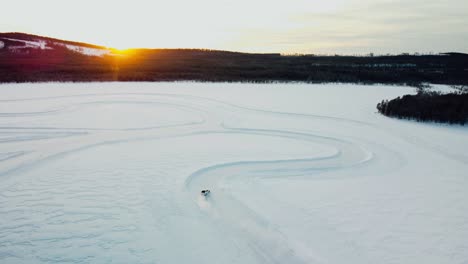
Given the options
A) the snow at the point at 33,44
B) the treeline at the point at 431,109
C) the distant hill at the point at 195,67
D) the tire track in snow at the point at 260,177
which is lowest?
the tire track in snow at the point at 260,177

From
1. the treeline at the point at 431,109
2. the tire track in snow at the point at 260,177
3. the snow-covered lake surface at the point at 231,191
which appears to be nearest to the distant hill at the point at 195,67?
the treeline at the point at 431,109

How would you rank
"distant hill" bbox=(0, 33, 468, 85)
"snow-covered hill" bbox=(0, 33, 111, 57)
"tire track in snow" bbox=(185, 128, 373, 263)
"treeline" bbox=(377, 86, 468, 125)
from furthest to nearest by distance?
"snow-covered hill" bbox=(0, 33, 111, 57) → "distant hill" bbox=(0, 33, 468, 85) → "treeline" bbox=(377, 86, 468, 125) → "tire track in snow" bbox=(185, 128, 373, 263)

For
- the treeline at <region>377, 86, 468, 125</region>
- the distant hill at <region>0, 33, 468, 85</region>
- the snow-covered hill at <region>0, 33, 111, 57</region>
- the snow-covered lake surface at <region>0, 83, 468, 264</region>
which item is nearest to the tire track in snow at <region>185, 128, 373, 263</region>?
the snow-covered lake surface at <region>0, 83, 468, 264</region>

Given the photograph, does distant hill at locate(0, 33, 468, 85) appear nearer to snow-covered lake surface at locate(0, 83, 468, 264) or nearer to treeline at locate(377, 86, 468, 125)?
treeline at locate(377, 86, 468, 125)

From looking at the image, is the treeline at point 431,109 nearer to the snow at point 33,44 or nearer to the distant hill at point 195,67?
the distant hill at point 195,67

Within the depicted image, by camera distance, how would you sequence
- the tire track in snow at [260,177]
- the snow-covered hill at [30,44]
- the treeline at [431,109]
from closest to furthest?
the tire track in snow at [260,177]
the treeline at [431,109]
the snow-covered hill at [30,44]

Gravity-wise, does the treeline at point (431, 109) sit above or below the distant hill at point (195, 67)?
below

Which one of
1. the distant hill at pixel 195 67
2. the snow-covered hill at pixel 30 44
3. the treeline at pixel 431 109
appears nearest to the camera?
the treeline at pixel 431 109
